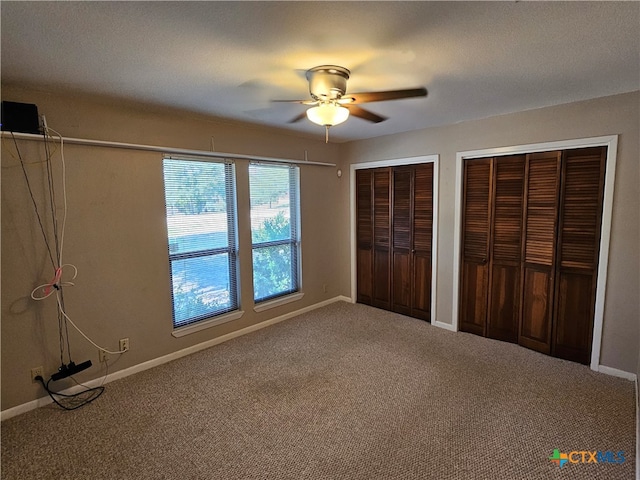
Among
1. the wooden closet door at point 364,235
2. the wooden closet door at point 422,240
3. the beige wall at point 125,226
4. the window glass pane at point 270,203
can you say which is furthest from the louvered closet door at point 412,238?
the window glass pane at point 270,203

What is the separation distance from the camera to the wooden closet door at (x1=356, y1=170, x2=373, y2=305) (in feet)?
15.1

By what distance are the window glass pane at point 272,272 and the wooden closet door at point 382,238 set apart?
118 cm

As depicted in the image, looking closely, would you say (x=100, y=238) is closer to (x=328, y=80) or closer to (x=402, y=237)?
(x=328, y=80)

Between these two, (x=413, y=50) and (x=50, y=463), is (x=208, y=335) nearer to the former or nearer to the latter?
(x=50, y=463)

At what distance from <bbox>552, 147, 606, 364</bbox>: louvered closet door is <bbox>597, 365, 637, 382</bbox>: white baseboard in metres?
0.13

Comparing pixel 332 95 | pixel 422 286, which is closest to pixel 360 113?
pixel 332 95

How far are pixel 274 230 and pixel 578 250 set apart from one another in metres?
3.14

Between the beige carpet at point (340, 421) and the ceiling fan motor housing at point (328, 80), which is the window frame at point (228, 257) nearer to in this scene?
the beige carpet at point (340, 421)

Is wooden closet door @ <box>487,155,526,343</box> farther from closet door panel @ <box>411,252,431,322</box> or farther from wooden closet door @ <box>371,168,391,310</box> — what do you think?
wooden closet door @ <box>371,168,391,310</box>

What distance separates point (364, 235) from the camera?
4.73m

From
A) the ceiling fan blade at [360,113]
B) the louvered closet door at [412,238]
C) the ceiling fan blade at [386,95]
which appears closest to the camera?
the ceiling fan blade at [386,95]

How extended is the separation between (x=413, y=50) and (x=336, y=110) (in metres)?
0.54

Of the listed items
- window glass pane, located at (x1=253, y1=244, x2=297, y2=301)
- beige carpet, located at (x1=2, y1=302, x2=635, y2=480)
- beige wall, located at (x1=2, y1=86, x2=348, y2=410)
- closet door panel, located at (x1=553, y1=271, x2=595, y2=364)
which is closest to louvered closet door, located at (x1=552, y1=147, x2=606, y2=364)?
closet door panel, located at (x1=553, y1=271, x2=595, y2=364)

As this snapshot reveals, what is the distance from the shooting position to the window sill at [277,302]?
4.03 meters
